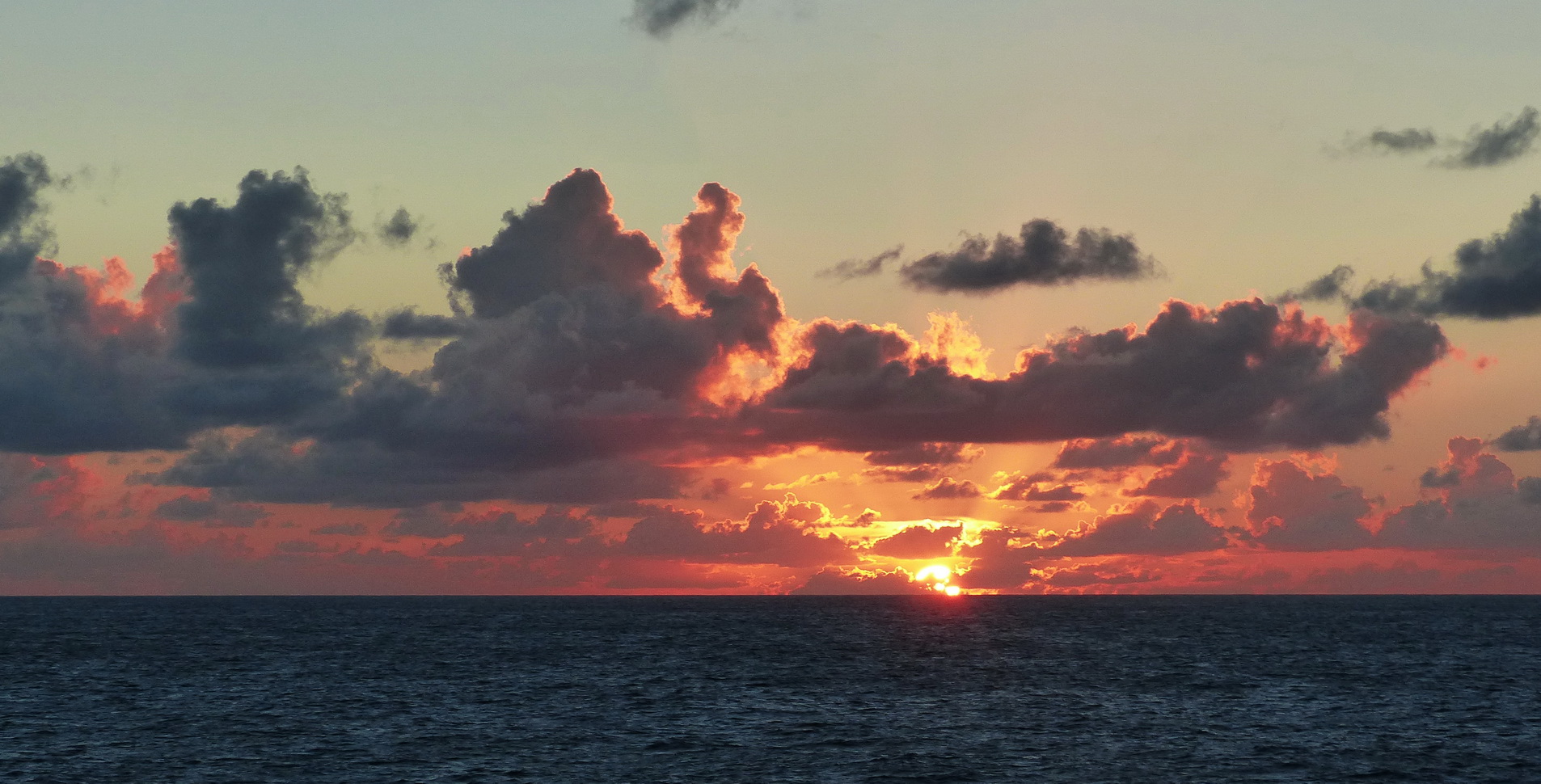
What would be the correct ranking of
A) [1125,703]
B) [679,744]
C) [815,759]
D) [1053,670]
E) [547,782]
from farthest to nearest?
[1053,670]
[1125,703]
[679,744]
[815,759]
[547,782]

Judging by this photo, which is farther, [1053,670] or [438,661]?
[438,661]

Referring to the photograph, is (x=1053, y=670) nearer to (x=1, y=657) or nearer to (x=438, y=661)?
(x=438, y=661)

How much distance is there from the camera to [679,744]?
9044cm

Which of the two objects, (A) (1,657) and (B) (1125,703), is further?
(A) (1,657)

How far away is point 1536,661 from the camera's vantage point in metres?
165

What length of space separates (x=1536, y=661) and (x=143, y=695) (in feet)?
490

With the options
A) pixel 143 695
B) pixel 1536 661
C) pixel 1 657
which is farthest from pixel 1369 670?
pixel 1 657

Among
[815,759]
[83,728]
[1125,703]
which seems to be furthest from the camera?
[1125,703]

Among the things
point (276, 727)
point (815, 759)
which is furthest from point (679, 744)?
point (276, 727)

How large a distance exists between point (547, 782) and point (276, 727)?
3165cm

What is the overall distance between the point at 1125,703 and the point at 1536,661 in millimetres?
80117

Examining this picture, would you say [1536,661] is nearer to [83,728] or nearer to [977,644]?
[977,644]

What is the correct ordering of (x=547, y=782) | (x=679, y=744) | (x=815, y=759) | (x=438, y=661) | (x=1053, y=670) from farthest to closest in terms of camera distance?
(x=438, y=661)
(x=1053, y=670)
(x=679, y=744)
(x=815, y=759)
(x=547, y=782)

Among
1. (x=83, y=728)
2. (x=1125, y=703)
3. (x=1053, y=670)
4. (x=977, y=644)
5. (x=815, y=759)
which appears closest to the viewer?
(x=815, y=759)
